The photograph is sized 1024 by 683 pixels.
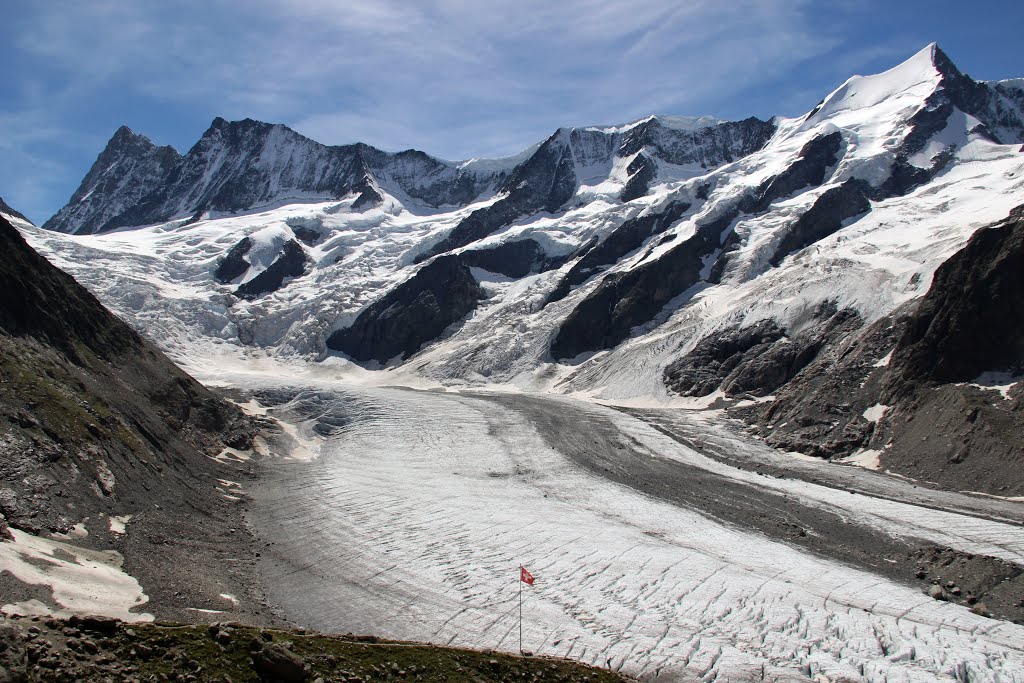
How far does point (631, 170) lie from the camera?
644 feet

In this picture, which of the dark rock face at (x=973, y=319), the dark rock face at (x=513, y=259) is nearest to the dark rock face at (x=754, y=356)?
the dark rock face at (x=973, y=319)

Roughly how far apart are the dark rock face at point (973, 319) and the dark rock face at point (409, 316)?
90447 mm

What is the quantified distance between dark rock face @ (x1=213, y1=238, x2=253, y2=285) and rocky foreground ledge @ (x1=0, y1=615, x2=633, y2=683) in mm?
152128

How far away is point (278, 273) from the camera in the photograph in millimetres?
166500

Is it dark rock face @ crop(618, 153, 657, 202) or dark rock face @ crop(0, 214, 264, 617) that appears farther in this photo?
dark rock face @ crop(618, 153, 657, 202)

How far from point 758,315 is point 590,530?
59907mm

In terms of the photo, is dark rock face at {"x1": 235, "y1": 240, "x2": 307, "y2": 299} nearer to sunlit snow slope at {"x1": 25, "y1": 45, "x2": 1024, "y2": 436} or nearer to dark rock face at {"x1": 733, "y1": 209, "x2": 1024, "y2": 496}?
sunlit snow slope at {"x1": 25, "y1": 45, "x2": 1024, "y2": 436}

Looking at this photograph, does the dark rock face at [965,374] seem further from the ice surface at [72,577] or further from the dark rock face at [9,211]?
the dark rock face at [9,211]

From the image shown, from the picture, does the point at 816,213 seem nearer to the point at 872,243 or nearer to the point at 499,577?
the point at 872,243

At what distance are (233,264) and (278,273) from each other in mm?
10458

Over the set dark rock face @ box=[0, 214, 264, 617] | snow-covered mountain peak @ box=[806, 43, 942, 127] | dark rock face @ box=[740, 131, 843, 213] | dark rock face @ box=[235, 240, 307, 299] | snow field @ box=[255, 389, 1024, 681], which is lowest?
snow field @ box=[255, 389, 1024, 681]

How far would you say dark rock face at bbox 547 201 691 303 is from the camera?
13988cm

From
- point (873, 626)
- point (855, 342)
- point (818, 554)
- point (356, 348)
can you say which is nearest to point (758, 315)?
point (855, 342)

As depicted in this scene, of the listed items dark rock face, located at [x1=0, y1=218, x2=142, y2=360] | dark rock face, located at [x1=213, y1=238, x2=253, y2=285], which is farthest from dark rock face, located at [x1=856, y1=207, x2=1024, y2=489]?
dark rock face, located at [x1=213, y1=238, x2=253, y2=285]
